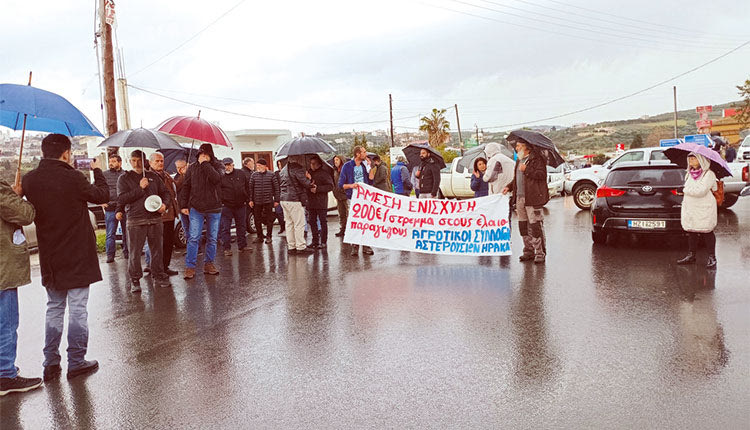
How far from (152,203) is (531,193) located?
18.0ft

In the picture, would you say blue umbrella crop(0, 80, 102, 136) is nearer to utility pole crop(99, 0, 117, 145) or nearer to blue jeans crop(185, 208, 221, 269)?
blue jeans crop(185, 208, 221, 269)

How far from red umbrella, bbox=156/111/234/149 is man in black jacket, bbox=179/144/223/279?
18 centimetres

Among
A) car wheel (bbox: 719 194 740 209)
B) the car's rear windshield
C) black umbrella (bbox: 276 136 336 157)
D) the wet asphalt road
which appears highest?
black umbrella (bbox: 276 136 336 157)

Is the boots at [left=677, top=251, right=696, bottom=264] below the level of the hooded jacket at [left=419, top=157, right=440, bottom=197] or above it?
below

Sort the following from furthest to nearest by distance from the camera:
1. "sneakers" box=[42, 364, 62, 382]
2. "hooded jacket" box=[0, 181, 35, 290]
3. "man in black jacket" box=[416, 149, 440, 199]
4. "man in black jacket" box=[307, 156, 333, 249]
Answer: "man in black jacket" box=[416, 149, 440, 199] → "man in black jacket" box=[307, 156, 333, 249] → "sneakers" box=[42, 364, 62, 382] → "hooded jacket" box=[0, 181, 35, 290]

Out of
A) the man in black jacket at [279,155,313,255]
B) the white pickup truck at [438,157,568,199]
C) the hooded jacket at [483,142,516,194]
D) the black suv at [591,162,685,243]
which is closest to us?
the black suv at [591,162,685,243]

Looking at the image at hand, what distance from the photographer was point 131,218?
26.7ft

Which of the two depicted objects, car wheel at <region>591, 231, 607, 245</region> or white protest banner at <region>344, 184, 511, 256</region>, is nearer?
white protest banner at <region>344, 184, 511, 256</region>

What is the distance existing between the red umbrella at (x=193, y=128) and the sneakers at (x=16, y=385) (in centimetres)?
419

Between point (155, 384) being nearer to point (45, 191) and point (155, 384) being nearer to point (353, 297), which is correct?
point (45, 191)

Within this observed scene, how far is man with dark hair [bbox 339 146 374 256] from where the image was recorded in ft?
35.4

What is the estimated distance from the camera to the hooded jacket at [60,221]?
4.93 metres

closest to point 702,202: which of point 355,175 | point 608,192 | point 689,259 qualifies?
point 689,259

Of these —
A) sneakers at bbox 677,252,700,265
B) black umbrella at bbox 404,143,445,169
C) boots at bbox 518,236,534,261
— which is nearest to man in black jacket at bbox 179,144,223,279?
black umbrella at bbox 404,143,445,169
